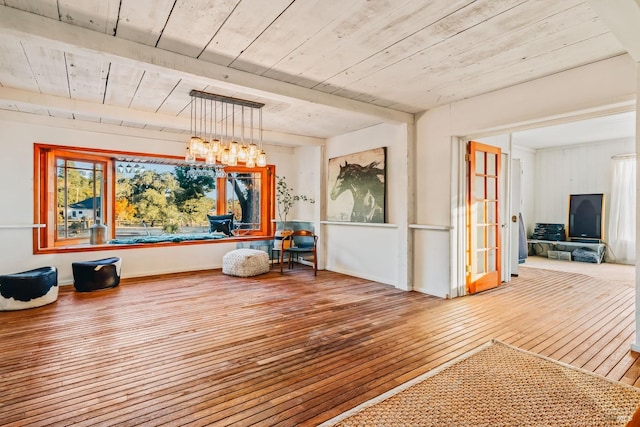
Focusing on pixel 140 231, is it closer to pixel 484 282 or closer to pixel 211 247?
pixel 211 247

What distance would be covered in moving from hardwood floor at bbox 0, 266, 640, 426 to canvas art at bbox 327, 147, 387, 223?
141cm

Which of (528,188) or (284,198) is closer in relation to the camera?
(284,198)

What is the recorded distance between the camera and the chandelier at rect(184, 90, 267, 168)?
380cm

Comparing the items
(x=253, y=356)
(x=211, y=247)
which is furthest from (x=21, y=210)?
(x=253, y=356)

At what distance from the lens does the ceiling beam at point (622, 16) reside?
1.78 meters

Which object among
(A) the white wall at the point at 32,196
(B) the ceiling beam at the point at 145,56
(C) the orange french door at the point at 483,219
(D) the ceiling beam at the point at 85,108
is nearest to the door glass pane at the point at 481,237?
(C) the orange french door at the point at 483,219

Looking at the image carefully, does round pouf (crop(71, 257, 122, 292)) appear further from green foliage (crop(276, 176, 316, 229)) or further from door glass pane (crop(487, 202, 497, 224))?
door glass pane (crop(487, 202, 497, 224))

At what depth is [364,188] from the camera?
5398 millimetres

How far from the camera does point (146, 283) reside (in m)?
4.92

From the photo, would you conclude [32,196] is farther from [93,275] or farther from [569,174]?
[569,174]

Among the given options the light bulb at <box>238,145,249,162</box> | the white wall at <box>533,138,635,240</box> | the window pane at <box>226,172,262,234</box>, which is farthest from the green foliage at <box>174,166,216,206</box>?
the white wall at <box>533,138,635,240</box>

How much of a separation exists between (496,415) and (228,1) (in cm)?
300

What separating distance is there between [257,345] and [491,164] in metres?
4.28

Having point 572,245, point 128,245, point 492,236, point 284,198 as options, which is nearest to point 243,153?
point 128,245
